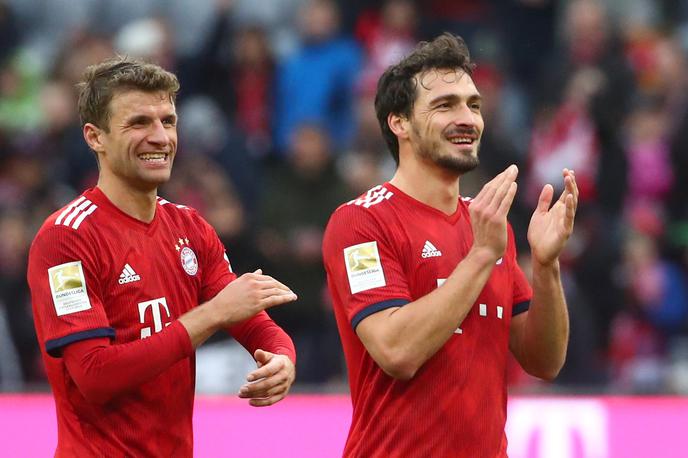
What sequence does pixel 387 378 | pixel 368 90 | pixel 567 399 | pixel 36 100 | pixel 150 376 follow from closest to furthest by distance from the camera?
pixel 150 376 → pixel 387 378 → pixel 567 399 → pixel 368 90 → pixel 36 100

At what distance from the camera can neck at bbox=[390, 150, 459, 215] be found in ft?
16.2

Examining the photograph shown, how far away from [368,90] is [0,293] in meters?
3.43

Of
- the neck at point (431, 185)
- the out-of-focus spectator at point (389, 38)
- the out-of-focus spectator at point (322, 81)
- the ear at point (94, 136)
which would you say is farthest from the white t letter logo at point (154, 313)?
the out-of-focus spectator at point (389, 38)

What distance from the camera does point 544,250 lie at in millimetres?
4801

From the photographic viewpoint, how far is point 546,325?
4.93 meters

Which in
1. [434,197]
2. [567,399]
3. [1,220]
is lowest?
[567,399]

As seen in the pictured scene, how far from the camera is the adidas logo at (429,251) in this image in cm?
479

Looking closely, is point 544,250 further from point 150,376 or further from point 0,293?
point 0,293

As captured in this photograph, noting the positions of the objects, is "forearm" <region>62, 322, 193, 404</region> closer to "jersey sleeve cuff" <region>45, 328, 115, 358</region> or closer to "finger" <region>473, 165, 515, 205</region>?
"jersey sleeve cuff" <region>45, 328, 115, 358</region>

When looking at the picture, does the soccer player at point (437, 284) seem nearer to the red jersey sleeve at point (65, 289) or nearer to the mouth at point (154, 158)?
the mouth at point (154, 158)

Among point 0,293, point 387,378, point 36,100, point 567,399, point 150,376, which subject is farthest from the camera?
point 36,100

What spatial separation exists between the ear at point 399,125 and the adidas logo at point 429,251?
45 centimetres

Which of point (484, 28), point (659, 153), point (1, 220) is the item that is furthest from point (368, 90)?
point (1, 220)

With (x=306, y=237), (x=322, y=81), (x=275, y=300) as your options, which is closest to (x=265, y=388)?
(x=275, y=300)
